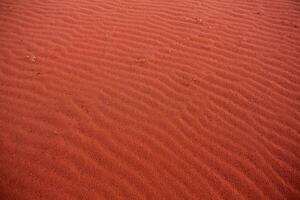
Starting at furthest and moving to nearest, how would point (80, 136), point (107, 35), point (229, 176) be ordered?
1. point (107, 35)
2. point (80, 136)
3. point (229, 176)

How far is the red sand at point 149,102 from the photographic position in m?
3.17

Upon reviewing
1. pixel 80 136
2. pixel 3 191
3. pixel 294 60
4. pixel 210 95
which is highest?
pixel 294 60

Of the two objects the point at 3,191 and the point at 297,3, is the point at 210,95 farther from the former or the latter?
the point at 297,3

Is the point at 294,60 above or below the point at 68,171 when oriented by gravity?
above

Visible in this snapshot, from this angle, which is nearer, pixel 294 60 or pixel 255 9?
pixel 294 60

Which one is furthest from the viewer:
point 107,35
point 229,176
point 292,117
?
point 107,35

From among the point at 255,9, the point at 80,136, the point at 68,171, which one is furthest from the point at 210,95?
the point at 255,9

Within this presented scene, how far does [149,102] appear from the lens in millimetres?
3877

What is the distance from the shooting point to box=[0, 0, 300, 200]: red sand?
317cm

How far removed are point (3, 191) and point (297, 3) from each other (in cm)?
609

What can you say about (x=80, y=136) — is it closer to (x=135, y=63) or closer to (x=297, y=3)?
(x=135, y=63)

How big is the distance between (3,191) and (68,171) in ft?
2.19

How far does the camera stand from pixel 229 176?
3221 millimetres

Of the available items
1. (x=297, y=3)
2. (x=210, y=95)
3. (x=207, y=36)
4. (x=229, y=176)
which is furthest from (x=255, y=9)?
(x=229, y=176)
